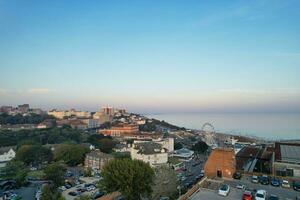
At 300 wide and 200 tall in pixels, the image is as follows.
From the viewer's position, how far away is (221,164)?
12.6m

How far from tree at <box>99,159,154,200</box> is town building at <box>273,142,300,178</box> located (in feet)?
22.4

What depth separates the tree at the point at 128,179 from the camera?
15719 mm

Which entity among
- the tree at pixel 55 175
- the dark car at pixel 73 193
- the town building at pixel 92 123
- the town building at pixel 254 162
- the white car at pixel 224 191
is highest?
the white car at pixel 224 191

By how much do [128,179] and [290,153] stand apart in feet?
28.6

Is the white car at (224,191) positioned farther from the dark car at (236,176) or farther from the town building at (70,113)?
the town building at (70,113)

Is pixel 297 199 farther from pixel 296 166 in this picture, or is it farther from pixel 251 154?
pixel 251 154

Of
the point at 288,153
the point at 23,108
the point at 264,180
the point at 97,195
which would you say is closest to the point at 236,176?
the point at 264,180

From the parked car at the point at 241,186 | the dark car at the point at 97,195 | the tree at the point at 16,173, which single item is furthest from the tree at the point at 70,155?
the parked car at the point at 241,186

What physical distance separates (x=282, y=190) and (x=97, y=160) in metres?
23.3

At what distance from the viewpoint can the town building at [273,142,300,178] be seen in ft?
43.4

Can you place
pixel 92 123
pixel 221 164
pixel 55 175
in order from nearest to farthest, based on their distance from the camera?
pixel 221 164
pixel 55 175
pixel 92 123

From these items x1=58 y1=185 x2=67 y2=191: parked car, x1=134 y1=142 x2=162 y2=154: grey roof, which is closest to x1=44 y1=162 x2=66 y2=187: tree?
x1=58 y1=185 x2=67 y2=191: parked car

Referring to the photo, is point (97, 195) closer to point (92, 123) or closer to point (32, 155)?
point (32, 155)

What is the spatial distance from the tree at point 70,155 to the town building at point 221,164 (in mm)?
24472
